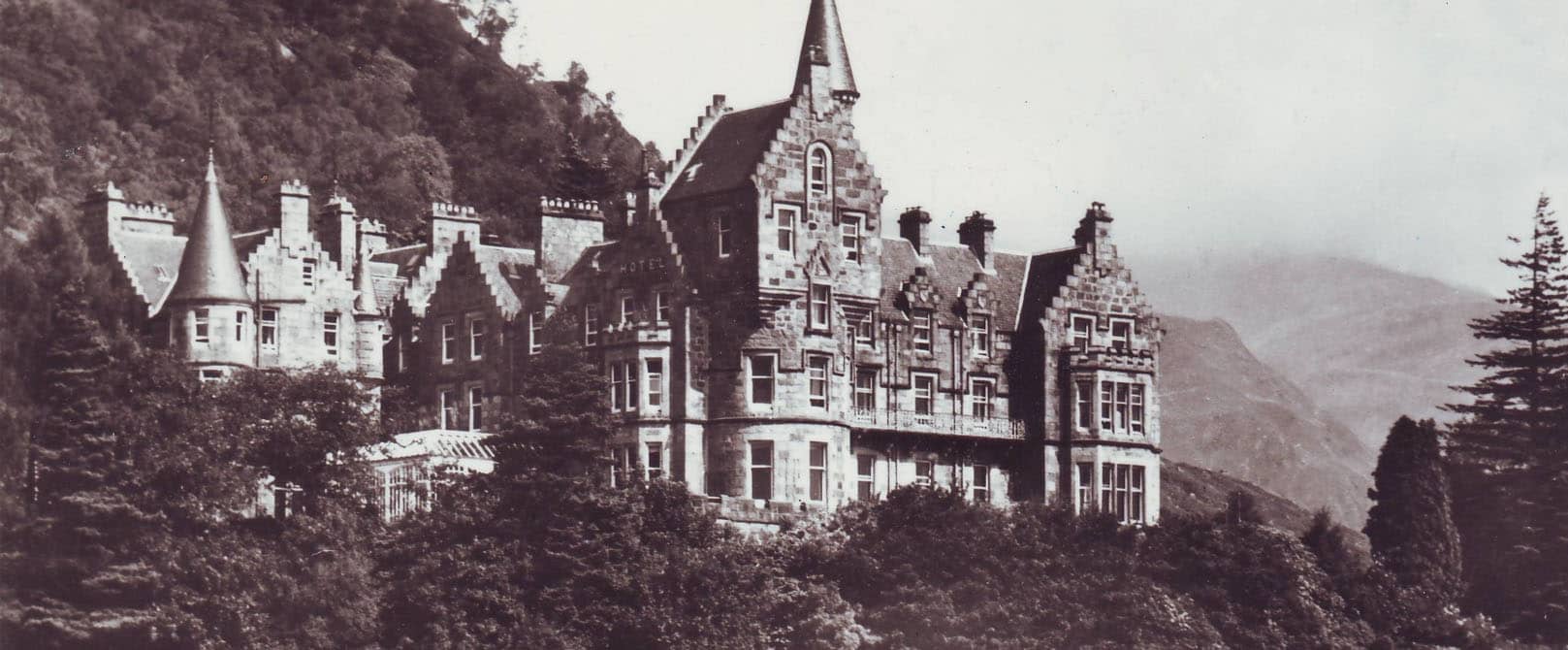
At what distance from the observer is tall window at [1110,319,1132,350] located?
85500 millimetres

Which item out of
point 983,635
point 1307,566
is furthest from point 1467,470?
point 983,635

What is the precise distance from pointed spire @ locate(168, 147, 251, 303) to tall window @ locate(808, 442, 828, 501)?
1894cm

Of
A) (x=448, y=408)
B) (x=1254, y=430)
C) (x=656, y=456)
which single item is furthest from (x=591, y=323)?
(x=1254, y=430)

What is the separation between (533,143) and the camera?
140250 mm

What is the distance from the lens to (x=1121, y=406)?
8438cm

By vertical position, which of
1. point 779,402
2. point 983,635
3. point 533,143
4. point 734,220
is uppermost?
point 533,143

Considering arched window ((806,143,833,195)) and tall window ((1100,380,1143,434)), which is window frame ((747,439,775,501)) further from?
tall window ((1100,380,1143,434))

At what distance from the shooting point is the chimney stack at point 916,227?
87.1 metres

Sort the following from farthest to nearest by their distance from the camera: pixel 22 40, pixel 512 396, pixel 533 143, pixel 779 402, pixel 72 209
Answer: pixel 533 143 → pixel 22 40 → pixel 72 209 → pixel 512 396 → pixel 779 402

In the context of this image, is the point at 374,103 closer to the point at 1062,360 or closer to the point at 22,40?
the point at 22,40

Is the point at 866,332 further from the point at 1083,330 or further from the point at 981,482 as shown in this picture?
the point at 1083,330

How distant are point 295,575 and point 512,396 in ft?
52.9

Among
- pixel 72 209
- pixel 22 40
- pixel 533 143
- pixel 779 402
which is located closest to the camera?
pixel 779 402

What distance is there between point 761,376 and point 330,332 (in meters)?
16.0
